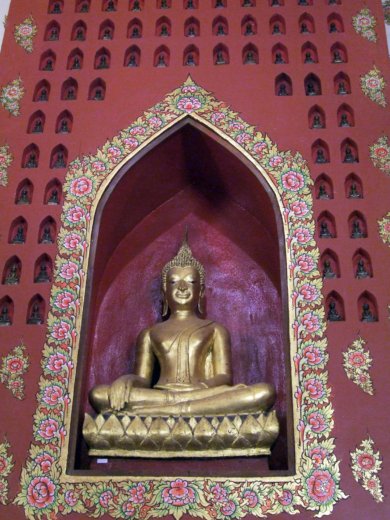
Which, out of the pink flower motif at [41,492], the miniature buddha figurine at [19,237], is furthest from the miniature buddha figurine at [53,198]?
the pink flower motif at [41,492]

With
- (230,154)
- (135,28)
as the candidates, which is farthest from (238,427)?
(135,28)

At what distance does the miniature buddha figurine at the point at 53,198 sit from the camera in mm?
4434

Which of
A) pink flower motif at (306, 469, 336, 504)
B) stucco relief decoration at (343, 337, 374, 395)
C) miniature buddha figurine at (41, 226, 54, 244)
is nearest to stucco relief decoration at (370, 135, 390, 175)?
stucco relief decoration at (343, 337, 374, 395)

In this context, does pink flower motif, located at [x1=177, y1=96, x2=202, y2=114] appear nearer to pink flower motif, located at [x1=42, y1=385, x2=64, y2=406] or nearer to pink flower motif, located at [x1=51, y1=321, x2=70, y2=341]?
pink flower motif, located at [x1=51, y1=321, x2=70, y2=341]

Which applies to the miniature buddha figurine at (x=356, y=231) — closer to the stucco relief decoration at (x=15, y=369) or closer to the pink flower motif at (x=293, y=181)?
the pink flower motif at (x=293, y=181)

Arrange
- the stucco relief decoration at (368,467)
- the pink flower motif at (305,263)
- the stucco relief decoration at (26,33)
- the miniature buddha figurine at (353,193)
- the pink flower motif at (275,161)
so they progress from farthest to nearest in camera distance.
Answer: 1. the stucco relief decoration at (26,33)
2. the pink flower motif at (275,161)
3. the miniature buddha figurine at (353,193)
4. the pink flower motif at (305,263)
5. the stucco relief decoration at (368,467)

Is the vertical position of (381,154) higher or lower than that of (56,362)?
higher

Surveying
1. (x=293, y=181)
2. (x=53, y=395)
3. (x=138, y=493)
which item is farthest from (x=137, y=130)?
(x=138, y=493)

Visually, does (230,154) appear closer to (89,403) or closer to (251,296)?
(251,296)

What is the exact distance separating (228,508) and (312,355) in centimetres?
85

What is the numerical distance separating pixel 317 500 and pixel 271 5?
10.1 ft

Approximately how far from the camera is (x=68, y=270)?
4172 mm

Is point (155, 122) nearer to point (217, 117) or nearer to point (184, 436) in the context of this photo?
point (217, 117)

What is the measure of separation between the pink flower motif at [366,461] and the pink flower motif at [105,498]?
3.72 ft
